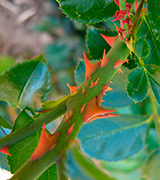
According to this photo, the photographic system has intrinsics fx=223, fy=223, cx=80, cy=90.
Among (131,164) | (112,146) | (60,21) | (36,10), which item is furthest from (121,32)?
(36,10)

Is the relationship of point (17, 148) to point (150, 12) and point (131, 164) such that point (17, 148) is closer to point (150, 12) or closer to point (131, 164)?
point (150, 12)

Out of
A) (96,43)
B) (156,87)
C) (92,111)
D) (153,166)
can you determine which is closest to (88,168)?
(92,111)

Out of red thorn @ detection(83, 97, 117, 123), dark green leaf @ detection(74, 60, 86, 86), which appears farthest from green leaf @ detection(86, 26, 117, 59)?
red thorn @ detection(83, 97, 117, 123)

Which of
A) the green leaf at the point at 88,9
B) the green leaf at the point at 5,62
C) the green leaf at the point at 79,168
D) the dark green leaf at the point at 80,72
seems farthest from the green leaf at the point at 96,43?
the green leaf at the point at 5,62

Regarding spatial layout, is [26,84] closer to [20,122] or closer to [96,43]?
[20,122]

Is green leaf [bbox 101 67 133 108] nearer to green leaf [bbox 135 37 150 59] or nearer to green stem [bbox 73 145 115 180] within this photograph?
green leaf [bbox 135 37 150 59]

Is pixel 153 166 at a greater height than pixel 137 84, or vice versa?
pixel 137 84
